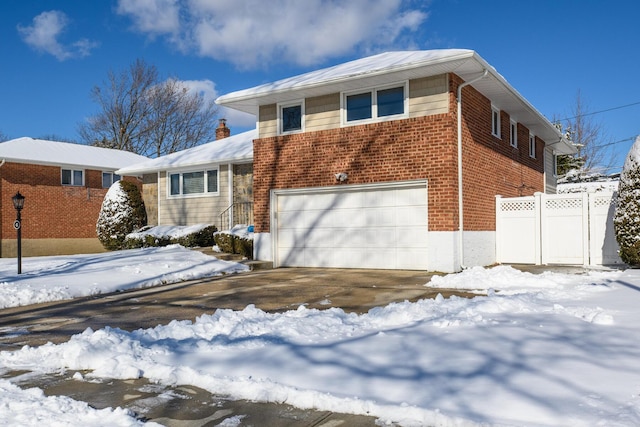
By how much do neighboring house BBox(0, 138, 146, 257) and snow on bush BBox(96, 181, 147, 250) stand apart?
5.56 m

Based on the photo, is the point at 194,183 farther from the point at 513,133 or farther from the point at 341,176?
the point at 513,133

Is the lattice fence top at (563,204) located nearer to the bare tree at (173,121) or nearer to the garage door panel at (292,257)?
the garage door panel at (292,257)

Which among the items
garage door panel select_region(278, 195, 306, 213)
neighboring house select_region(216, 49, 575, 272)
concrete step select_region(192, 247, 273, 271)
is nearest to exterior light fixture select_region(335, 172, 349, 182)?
neighboring house select_region(216, 49, 575, 272)

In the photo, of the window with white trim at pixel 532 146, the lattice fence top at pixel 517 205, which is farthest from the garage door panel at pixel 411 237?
the window with white trim at pixel 532 146

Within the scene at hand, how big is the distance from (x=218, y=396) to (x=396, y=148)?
9161 mm

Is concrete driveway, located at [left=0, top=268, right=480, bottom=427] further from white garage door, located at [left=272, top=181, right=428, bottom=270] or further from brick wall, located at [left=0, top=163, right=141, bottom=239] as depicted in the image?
brick wall, located at [left=0, top=163, right=141, bottom=239]

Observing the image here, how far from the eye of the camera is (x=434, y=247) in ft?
37.9

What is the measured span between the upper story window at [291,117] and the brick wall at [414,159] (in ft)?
0.95

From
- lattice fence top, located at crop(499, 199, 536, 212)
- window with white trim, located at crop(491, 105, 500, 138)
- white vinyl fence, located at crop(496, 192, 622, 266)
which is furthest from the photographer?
window with white trim, located at crop(491, 105, 500, 138)

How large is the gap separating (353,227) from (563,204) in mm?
5412

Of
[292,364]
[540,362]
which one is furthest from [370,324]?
[540,362]

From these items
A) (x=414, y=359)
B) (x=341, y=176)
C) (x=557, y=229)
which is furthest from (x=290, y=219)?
(x=414, y=359)

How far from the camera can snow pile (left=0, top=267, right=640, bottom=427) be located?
11.0 feet

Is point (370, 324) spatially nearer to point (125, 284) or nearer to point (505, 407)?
point (505, 407)
